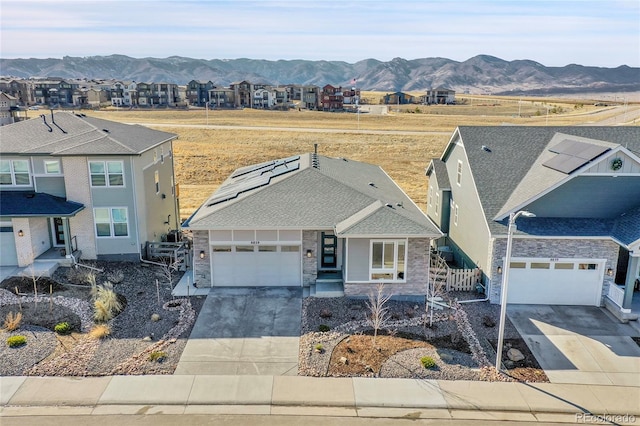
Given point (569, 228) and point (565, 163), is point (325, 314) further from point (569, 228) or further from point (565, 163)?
point (565, 163)

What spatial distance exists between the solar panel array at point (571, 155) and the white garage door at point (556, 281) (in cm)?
353

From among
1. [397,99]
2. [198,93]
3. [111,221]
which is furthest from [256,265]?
[397,99]

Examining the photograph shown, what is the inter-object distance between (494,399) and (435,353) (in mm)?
2369

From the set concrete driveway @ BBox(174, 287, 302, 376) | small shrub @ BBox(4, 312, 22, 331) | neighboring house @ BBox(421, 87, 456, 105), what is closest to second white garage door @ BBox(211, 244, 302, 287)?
concrete driveway @ BBox(174, 287, 302, 376)

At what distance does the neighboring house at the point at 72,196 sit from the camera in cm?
2070

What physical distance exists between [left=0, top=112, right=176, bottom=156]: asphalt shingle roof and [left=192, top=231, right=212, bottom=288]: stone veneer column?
5146mm

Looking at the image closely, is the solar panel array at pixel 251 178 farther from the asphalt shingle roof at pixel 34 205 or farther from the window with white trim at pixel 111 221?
the asphalt shingle roof at pixel 34 205

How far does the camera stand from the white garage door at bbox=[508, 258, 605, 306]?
17922 millimetres

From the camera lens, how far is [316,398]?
40.6ft

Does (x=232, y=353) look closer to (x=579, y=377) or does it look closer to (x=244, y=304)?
(x=244, y=304)

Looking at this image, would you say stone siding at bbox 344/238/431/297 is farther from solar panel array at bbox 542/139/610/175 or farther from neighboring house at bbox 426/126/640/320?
solar panel array at bbox 542/139/610/175

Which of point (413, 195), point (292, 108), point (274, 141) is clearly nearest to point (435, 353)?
point (413, 195)

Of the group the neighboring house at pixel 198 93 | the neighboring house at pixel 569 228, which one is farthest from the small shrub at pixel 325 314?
the neighboring house at pixel 198 93

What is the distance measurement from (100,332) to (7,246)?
8931 mm
